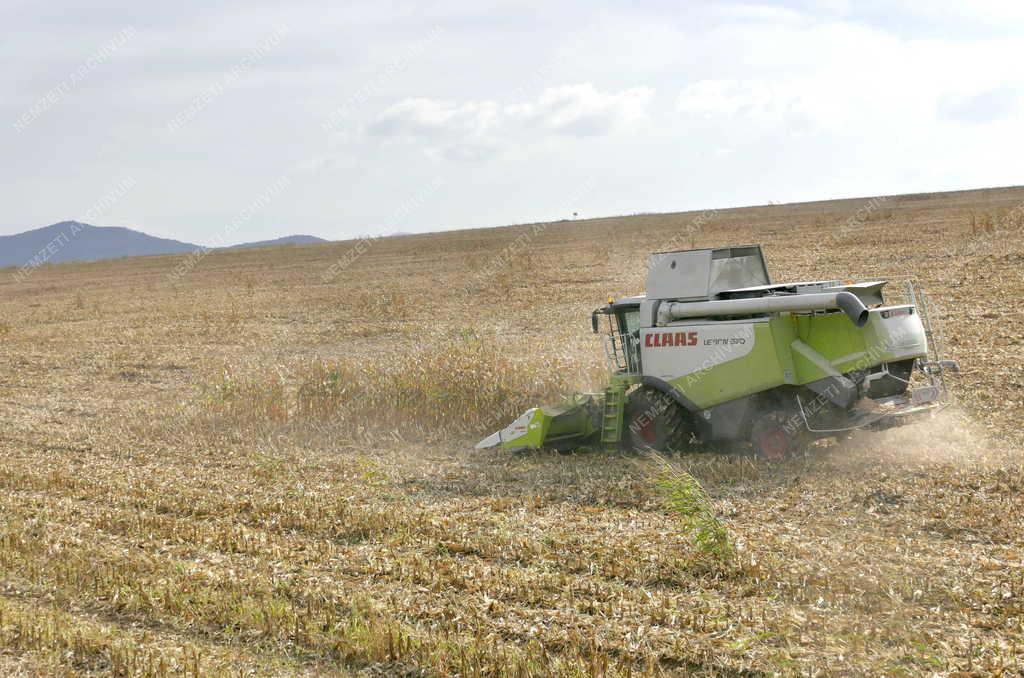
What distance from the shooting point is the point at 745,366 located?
1012cm

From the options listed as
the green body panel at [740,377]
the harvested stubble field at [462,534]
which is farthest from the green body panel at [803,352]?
the harvested stubble field at [462,534]

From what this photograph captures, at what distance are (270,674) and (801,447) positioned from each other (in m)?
6.53

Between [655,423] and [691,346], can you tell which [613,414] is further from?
[691,346]

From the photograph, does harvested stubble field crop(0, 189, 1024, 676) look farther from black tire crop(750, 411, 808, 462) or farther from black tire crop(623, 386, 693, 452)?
black tire crop(623, 386, 693, 452)

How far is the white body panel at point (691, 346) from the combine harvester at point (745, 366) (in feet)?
0.04

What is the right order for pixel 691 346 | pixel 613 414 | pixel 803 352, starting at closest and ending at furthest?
pixel 803 352 → pixel 691 346 → pixel 613 414

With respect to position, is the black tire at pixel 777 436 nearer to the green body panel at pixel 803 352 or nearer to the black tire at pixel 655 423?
the green body panel at pixel 803 352

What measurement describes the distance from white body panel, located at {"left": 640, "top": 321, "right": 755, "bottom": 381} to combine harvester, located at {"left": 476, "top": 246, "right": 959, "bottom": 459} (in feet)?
0.04

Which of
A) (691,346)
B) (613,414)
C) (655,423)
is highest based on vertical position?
(691,346)

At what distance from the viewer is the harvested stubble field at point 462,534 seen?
568cm

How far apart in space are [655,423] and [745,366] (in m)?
1.39

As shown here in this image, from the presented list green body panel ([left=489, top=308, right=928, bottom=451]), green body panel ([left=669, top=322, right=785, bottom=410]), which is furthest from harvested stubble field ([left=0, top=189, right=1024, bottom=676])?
green body panel ([left=489, top=308, right=928, bottom=451])

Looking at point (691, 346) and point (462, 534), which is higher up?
point (691, 346)

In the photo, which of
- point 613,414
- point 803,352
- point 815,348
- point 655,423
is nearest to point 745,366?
point 803,352
